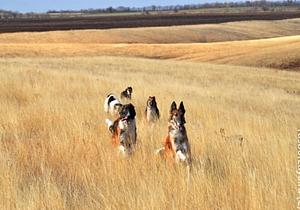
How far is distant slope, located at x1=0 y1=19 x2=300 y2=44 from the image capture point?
69062mm

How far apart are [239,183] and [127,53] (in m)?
43.5

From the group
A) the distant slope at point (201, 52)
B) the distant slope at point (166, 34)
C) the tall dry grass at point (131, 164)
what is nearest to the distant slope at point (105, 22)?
the distant slope at point (166, 34)

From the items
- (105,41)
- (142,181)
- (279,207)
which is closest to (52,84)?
(142,181)

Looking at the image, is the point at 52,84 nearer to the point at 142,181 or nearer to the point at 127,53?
the point at 142,181

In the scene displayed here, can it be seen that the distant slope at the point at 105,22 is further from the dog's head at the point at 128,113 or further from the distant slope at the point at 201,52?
the dog's head at the point at 128,113

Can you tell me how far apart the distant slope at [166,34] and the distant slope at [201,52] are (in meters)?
15.9

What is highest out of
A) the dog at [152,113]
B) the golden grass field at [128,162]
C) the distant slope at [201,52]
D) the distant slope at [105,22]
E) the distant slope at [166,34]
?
the golden grass field at [128,162]

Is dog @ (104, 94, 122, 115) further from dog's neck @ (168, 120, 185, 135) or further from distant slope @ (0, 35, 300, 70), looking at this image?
distant slope @ (0, 35, 300, 70)

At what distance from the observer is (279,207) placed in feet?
15.6

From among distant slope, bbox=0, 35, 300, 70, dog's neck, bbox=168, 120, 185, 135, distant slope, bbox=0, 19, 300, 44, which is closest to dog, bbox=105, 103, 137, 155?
dog's neck, bbox=168, 120, 185, 135

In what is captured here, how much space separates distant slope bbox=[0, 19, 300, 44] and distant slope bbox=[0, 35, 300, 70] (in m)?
15.9

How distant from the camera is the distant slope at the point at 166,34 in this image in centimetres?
6906

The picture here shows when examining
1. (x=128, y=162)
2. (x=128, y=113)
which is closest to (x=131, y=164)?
(x=128, y=162)

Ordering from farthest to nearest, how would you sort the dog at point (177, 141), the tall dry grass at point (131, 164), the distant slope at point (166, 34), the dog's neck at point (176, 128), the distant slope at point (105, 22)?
the distant slope at point (105, 22) → the distant slope at point (166, 34) → the dog's neck at point (176, 128) → the dog at point (177, 141) → the tall dry grass at point (131, 164)
